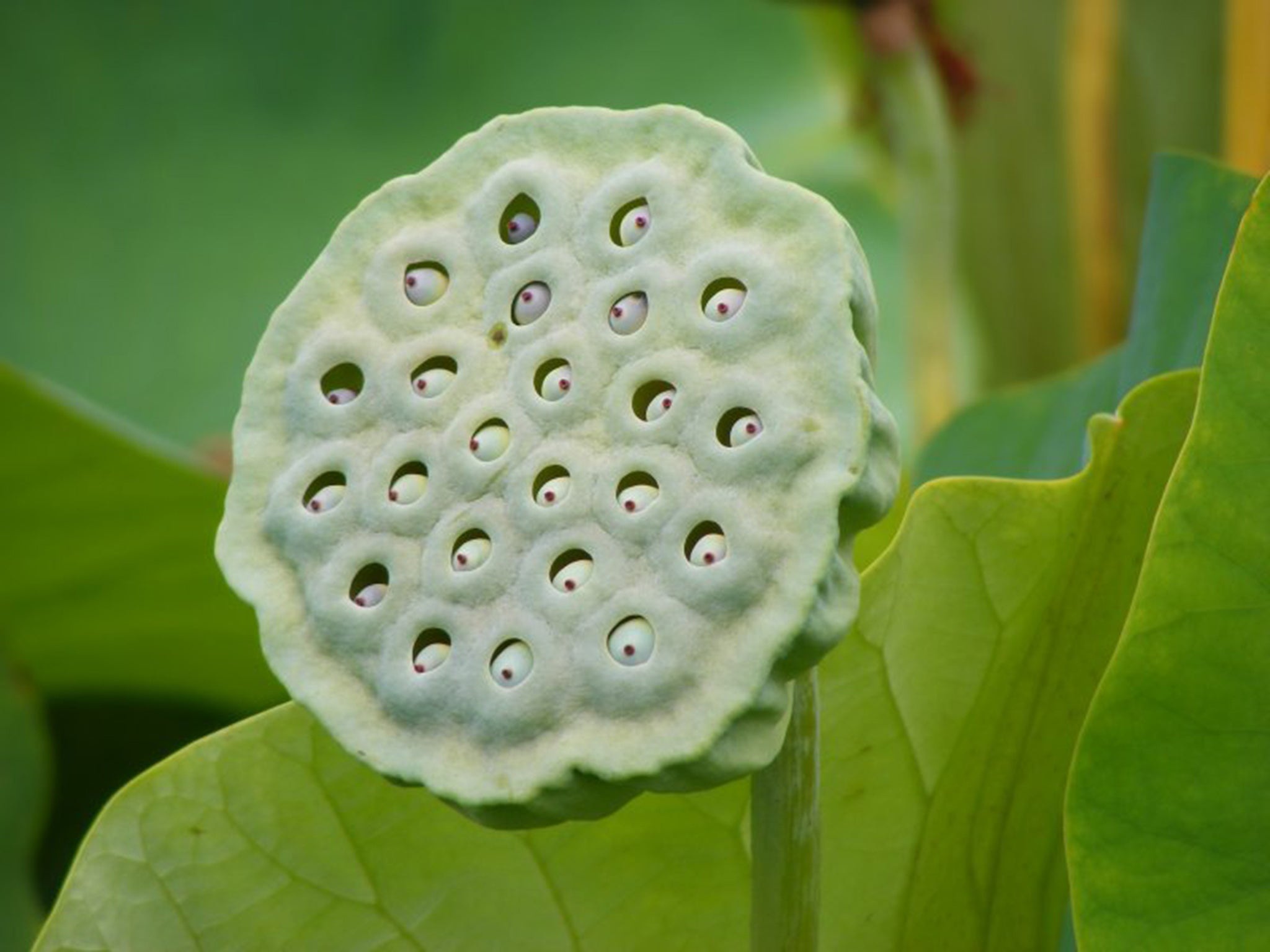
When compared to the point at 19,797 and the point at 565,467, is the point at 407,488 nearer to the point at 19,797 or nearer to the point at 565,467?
the point at 565,467

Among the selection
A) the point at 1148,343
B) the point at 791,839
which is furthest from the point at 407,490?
the point at 1148,343

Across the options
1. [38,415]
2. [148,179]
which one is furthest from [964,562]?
[148,179]

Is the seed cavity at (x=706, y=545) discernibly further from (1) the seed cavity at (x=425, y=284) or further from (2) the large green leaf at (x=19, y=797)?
(2) the large green leaf at (x=19, y=797)

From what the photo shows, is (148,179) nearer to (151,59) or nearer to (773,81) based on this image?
(151,59)

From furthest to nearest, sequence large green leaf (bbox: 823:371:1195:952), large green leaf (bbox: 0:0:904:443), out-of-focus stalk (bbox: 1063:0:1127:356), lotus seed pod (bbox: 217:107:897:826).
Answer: large green leaf (bbox: 0:0:904:443)
out-of-focus stalk (bbox: 1063:0:1127:356)
large green leaf (bbox: 823:371:1195:952)
lotus seed pod (bbox: 217:107:897:826)

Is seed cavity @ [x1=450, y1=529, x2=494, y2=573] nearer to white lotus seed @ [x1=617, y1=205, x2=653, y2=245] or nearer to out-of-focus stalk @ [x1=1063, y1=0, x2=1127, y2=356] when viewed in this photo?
white lotus seed @ [x1=617, y1=205, x2=653, y2=245]

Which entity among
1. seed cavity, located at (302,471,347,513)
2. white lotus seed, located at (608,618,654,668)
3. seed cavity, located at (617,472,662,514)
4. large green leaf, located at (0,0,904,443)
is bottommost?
large green leaf, located at (0,0,904,443)

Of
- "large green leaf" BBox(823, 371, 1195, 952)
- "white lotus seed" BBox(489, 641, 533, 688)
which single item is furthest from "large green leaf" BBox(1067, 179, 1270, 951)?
"white lotus seed" BBox(489, 641, 533, 688)
